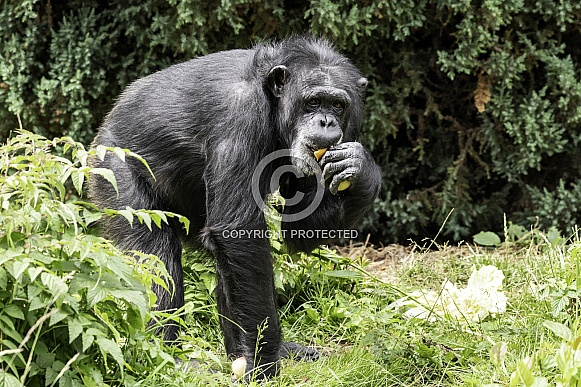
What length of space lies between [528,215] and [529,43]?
4.98ft

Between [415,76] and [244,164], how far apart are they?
3.06m

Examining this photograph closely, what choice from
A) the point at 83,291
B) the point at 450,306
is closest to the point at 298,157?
the point at 450,306

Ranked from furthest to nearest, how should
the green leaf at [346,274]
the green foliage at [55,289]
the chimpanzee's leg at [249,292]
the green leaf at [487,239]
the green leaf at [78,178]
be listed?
the green leaf at [487,239] < the green leaf at [346,274] < the chimpanzee's leg at [249,292] < the green leaf at [78,178] < the green foliage at [55,289]

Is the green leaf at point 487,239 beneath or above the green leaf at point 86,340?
beneath

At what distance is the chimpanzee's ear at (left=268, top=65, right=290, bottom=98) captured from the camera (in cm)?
462

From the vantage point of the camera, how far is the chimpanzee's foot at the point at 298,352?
4.63 m

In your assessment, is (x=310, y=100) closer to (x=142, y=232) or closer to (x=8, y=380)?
(x=142, y=232)

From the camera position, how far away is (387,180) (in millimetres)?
7391

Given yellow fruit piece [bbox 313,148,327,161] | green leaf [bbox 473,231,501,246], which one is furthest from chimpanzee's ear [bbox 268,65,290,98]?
green leaf [bbox 473,231,501,246]

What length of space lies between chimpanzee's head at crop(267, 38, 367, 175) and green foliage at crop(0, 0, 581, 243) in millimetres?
1769

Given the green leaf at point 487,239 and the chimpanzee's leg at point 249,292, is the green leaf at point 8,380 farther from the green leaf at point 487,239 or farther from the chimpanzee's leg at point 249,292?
the green leaf at point 487,239

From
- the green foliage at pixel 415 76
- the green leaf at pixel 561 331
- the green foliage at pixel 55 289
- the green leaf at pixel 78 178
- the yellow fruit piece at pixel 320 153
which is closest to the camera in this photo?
the green foliage at pixel 55 289

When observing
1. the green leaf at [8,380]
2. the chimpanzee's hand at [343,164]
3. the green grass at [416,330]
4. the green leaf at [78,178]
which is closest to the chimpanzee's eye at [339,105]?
the chimpanzee's hand at [343,164]

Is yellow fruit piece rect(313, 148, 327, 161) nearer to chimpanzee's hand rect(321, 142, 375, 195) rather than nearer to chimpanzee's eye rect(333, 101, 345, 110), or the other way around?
chimpanzee's hand rect(321, 142, 375, 195)
